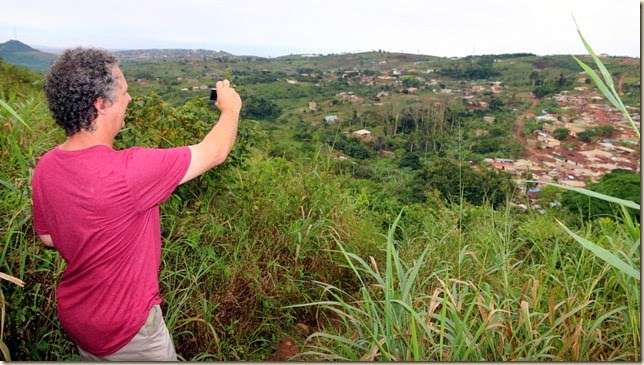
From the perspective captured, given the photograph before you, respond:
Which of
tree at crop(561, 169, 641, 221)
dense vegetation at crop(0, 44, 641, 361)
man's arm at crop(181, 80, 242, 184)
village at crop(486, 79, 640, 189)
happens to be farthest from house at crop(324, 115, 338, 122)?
man's arm at crop(181, 80, 242, 184)

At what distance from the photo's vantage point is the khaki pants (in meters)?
1.16

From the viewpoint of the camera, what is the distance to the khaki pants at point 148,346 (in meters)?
1.16

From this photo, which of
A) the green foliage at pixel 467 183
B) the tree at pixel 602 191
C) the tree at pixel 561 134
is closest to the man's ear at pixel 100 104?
the green foliage at pixel 467 183

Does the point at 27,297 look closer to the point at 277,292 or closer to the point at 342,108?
the point at 277,292

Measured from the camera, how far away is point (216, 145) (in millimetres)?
1139

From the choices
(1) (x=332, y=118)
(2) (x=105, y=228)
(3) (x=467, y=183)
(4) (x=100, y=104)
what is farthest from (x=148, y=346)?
(1) (x=332, y=118)

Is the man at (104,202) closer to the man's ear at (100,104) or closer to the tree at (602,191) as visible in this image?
the man's ear at (100,104)

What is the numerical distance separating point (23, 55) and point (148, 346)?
1.57 metres

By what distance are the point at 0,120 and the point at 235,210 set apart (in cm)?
123

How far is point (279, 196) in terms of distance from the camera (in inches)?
97.0

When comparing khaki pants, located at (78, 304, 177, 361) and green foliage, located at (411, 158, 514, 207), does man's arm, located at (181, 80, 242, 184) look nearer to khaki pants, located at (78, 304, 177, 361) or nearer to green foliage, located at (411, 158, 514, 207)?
khaki pants, located at (78, 304, 177, 361)

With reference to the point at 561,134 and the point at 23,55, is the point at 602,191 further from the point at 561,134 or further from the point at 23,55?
the point at 23,55

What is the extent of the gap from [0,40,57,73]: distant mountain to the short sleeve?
71cm

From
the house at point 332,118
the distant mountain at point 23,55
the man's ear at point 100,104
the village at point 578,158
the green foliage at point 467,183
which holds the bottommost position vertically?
the house at point 332,118
